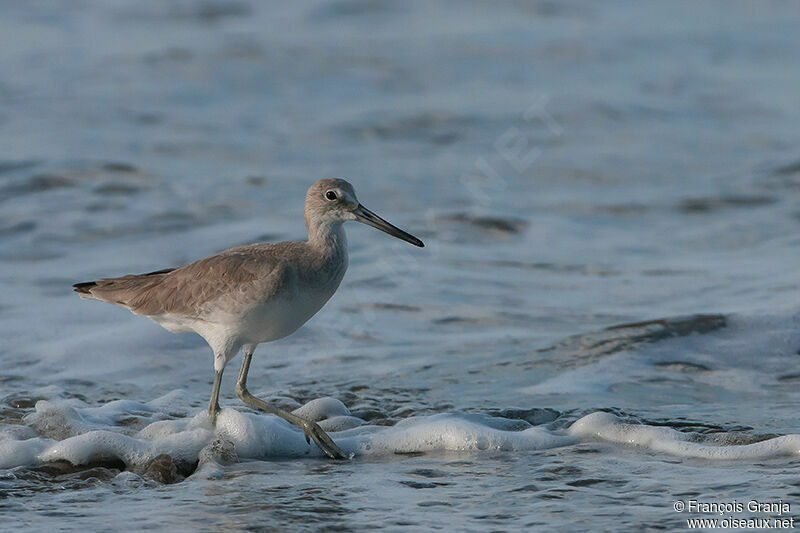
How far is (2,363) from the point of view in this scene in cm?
730

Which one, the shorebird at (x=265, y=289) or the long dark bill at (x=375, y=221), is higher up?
the long dark bill at (x=375, y=221)

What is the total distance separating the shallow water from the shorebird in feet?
1.40

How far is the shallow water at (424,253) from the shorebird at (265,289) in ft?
1.40

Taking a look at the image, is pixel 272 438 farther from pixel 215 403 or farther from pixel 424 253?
pixel 424 253

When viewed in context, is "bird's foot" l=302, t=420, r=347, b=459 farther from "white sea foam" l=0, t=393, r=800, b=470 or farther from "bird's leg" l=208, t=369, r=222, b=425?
"bird's leg" l=208, t=369, r=222, b=425

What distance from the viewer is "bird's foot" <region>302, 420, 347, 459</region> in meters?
5.67

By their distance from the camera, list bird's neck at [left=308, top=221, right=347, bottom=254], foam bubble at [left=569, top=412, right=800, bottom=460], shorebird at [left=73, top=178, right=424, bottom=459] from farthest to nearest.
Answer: bird's neck at [left=308, top=221, right=347, bottom=254]
shorebird at [left=73, top=178, right=424, bottom=459]
foam bubble at [left=569, top=412, right=800, bottom=460]

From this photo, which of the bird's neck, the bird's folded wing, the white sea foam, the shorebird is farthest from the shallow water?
the bird's neck

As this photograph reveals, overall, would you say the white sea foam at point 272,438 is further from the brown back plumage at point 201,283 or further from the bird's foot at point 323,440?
the brown back plumage at point 201,283

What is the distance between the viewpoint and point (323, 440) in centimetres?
570

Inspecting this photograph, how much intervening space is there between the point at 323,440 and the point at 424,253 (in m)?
4.62

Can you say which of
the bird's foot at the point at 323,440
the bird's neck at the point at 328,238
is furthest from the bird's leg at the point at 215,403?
the bird's neck at the point at 328,238

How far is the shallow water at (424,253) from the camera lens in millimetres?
5215

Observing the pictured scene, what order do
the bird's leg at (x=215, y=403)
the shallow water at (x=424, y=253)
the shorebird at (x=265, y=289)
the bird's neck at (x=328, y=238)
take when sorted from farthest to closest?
the bird's leg at (x=215, y=403) → the bird's neck at (x=328, y=238) → the shorebird at (x=265, y=289) → the shallow water at (x=424, y=253)
